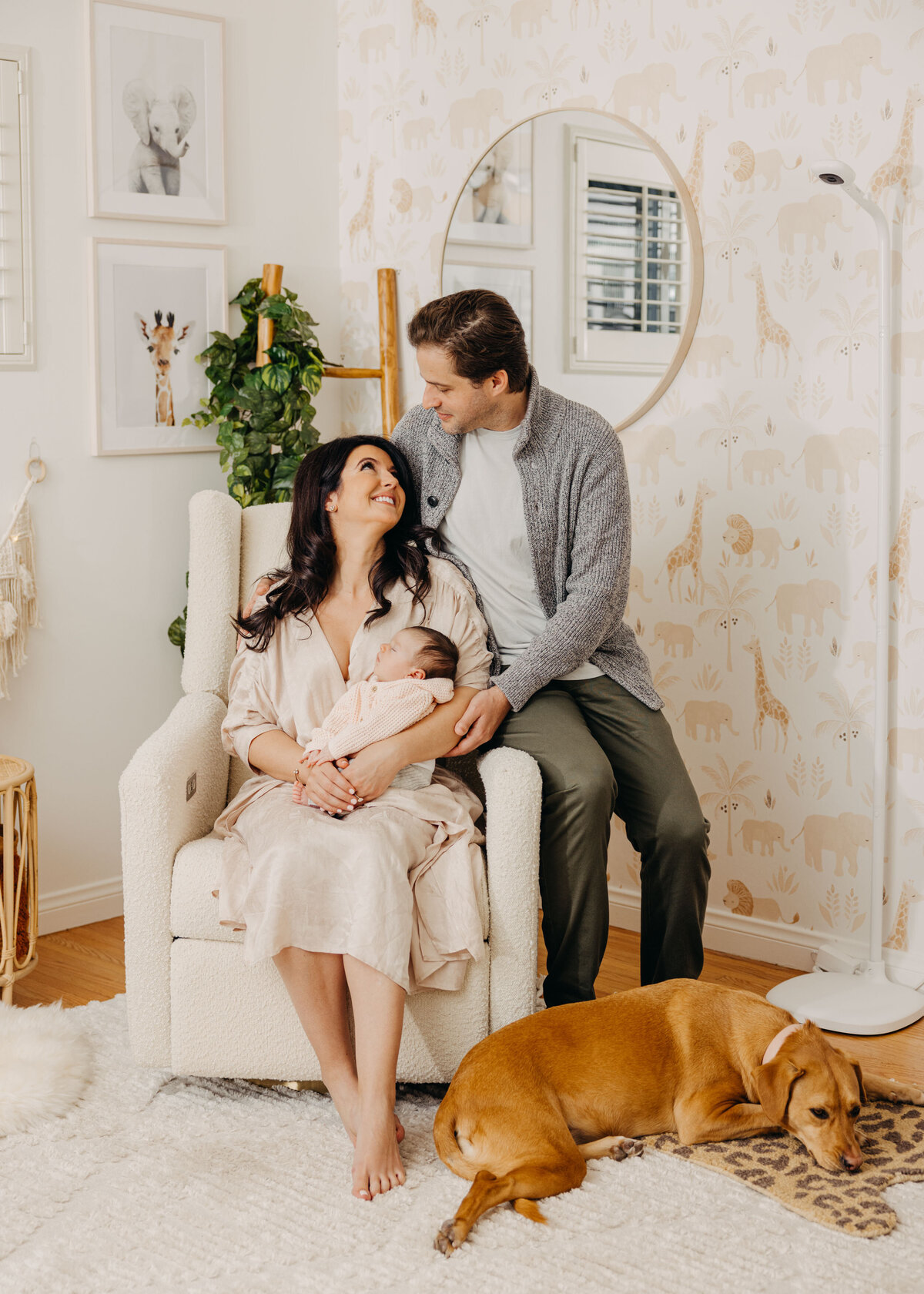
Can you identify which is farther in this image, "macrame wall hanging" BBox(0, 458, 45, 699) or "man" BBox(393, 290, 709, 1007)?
"macrame wall hanging" BBox(0, 458, 45, 699)

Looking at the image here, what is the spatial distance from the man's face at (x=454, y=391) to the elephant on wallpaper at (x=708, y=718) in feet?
2.97

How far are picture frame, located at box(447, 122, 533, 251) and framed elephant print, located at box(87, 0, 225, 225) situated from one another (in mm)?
620

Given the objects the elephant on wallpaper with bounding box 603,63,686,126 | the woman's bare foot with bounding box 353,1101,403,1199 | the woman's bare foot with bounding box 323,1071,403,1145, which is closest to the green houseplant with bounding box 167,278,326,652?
the elephant on wallpaper with bounding box 603,63,686,126

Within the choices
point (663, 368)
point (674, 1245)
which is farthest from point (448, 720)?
point (663, 368)

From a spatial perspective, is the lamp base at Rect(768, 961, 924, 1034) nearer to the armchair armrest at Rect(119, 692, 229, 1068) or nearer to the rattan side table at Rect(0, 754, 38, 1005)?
the armchair armrest at Rect(119, 692, 229, 1068)

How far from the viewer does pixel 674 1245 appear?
1.59 m

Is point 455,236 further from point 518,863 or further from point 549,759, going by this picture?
point 518,863

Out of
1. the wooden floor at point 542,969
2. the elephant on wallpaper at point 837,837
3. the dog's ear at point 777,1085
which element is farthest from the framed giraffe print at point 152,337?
the dog's ear at point 777,1085

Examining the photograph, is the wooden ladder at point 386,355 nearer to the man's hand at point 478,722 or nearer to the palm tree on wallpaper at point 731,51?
the palm tree on wallpaper at point 731,51

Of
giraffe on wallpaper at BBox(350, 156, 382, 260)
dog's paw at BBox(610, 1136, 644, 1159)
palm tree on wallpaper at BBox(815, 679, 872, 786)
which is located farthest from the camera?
giraffe on wallpaper at BBox(350, 156, 382, 260)

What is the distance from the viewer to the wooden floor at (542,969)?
222 centimetres

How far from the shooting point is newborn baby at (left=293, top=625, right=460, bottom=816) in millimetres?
1971

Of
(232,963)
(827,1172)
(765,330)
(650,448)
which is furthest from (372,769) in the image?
(765,330)

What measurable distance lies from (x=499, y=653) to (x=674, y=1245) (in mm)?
1048
